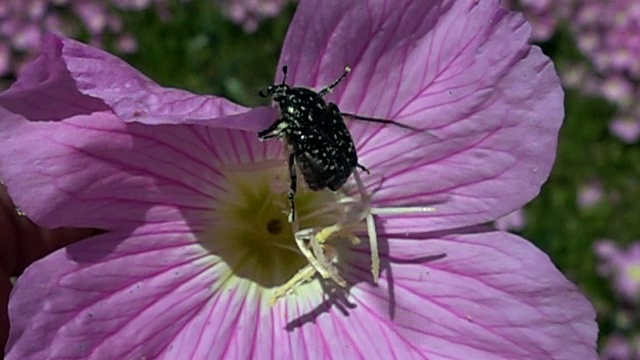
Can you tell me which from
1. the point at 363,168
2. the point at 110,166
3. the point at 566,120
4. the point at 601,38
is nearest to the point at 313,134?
the point at 363,168

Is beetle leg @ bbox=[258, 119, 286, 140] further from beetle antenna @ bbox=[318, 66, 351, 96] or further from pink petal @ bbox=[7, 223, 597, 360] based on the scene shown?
pink petal @ bbox=[7, 223, 597, 360]

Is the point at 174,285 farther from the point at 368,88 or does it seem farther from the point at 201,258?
the point at 368,88

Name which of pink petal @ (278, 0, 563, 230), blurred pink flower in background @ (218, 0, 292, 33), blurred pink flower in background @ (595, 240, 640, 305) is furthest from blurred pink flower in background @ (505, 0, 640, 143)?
pink petal @ (278, 0, 563, 230)

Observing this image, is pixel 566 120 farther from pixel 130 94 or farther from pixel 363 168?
pixel 130 94

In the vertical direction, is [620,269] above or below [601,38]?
below

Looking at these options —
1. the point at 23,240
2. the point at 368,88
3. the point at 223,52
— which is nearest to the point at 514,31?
the point at 368,88

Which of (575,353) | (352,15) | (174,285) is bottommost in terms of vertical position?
(575,353)
